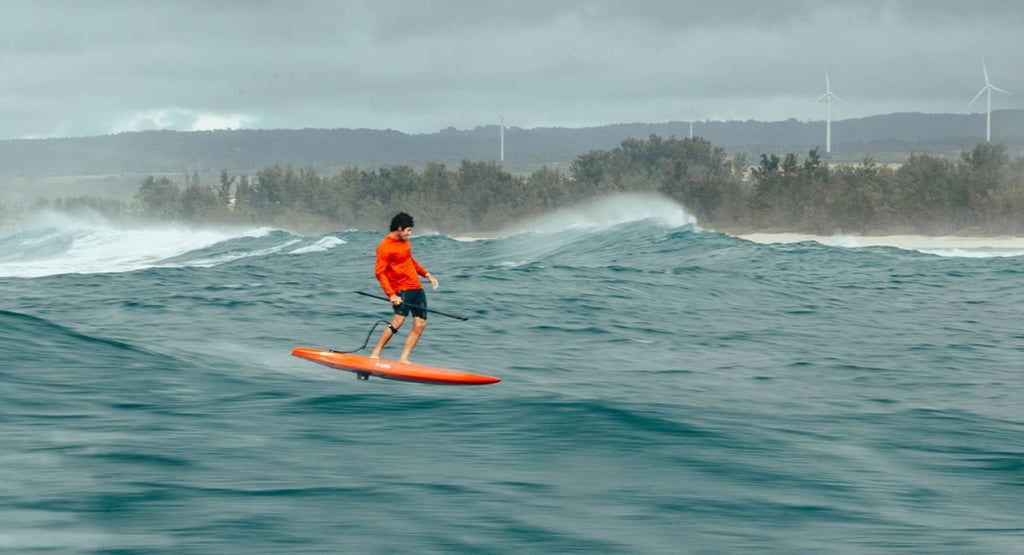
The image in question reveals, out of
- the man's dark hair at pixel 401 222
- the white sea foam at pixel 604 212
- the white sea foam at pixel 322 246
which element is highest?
the man's dark hair at pixel 401 222

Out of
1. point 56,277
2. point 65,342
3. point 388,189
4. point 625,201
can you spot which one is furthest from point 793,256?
point 388,189

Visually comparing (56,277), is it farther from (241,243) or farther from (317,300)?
(241,243)

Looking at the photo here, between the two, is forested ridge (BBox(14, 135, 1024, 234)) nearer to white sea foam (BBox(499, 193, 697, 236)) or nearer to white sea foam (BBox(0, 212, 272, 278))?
white sea foam (BBox(499, 193, 697, 236))

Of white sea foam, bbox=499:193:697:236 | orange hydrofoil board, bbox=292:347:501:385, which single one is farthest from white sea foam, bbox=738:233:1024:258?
orange hydrofoil board, bbox=292:347:501:385

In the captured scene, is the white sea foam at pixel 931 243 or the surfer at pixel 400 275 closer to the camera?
the surfer at pixel 400 275

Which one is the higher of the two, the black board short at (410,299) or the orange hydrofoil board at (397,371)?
the black board short at (410,299)

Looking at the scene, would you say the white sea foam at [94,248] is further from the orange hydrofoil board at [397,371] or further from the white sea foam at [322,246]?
the orange hydrofoil board at [397,371]

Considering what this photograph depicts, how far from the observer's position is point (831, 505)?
6250 mm

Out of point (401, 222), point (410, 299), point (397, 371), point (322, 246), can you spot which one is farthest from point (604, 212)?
point (397, 371)

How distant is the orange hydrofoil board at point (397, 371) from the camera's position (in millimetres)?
10250

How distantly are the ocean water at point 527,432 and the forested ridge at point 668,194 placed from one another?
41.2 m

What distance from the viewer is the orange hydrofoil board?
33.6 feet

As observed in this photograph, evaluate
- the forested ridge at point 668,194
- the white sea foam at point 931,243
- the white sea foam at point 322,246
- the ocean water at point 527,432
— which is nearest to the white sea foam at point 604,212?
the forested ridge at point 668,194

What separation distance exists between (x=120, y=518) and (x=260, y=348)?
785cm
